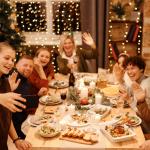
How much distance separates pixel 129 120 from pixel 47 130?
662 millimetres

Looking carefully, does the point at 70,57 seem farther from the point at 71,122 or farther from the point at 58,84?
the point at 71,122

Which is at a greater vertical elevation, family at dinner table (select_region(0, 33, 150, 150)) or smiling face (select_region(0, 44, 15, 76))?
smiling face (select_region(0, 44, 15, 76))

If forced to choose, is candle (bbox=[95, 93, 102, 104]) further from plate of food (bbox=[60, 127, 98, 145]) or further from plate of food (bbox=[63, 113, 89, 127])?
plate of food (bbox=[60, 127, 98, 145])

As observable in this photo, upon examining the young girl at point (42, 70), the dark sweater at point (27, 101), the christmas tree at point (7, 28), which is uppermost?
the christmas tree at point (7, 28)

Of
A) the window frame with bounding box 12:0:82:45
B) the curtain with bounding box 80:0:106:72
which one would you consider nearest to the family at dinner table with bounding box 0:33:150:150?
the curtain with bounding box 80:0:106:72

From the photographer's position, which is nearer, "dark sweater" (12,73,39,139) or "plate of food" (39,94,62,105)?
"plate of food" (39,94,62,105)

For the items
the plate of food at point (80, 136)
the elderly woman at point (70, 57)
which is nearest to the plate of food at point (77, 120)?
the plate of food at point (80, 136)

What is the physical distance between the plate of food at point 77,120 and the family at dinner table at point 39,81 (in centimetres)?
40

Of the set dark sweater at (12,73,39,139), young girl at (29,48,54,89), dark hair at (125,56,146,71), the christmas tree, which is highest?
the christmas tree

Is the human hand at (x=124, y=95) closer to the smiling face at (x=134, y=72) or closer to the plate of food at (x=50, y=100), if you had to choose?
the smiling face at (x=134, y=72)

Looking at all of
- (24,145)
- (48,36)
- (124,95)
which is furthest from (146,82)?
(48,36)

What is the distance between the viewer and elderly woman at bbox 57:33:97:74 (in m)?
4.17

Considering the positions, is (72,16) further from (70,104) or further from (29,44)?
(70,104)

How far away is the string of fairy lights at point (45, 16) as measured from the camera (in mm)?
5512
